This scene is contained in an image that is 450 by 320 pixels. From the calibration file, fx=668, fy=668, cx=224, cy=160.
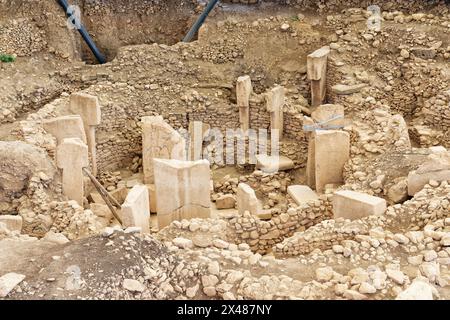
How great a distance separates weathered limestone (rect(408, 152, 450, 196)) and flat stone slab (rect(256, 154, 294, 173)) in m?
3.78

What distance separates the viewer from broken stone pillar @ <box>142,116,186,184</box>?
11297mm

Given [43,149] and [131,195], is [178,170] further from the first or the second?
[43,149]

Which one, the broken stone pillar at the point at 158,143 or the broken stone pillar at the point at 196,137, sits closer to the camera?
the broken stone pillar at the point at 158,143

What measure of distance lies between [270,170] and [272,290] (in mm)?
5963

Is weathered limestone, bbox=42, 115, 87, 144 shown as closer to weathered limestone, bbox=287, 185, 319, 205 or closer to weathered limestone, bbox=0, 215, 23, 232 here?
weathered limestone, bbox=0, 215, 23, 232

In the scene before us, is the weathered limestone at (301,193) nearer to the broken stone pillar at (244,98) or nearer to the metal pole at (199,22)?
the broken stone pillar at (244,98)

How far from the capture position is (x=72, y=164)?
32.9 feet

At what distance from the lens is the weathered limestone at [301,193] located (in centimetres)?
1067

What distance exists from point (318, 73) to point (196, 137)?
2671 millimetres

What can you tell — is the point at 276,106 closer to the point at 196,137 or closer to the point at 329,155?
the point at 196,137

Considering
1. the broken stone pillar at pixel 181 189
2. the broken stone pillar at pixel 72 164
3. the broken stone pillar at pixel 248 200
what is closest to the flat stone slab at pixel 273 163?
the broken stone pillar at pixel 248 200

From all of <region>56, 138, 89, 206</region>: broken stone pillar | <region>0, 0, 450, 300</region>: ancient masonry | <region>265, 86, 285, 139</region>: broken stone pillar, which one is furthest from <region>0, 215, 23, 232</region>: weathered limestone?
<region>265, 86, 285, 139</region>: broken stone pillar

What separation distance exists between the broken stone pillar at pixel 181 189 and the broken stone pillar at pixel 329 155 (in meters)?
2.13

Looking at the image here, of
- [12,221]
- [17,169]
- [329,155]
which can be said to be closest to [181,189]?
[12,221]
